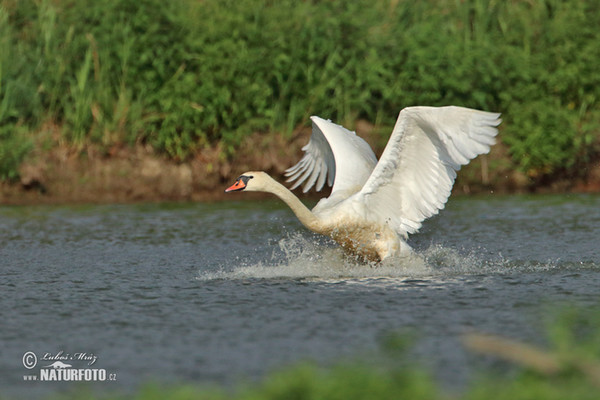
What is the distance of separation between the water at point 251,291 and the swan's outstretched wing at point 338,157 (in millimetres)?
873

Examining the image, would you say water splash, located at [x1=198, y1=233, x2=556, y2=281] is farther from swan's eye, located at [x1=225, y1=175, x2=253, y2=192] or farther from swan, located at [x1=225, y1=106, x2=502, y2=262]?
swan's eye, located at [x1=225, y1=175, x2=253, y2=192]

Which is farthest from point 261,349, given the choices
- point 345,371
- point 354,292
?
point 354,292

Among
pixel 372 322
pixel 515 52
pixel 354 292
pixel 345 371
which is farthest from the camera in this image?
pixel 515 52

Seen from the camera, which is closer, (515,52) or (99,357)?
(99,357)

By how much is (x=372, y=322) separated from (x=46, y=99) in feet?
35.8

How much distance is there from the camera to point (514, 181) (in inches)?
717

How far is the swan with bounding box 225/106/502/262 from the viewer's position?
10.4m

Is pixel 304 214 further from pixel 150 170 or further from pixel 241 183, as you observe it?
pixel 150 170

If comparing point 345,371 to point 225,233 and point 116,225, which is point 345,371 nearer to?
point 225,233

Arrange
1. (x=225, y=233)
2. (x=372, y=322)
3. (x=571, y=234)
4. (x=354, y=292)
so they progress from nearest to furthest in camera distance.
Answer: (x=372, y=322) < (x=354, y=292) < (x=571, y=234) < (x=225, y=233)

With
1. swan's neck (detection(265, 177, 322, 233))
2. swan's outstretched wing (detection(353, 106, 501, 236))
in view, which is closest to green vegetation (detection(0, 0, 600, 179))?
swan's outstretched wing (detection(353, 106, 501, 236))

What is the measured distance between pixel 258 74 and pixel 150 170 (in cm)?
246

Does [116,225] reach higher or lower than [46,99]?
lower

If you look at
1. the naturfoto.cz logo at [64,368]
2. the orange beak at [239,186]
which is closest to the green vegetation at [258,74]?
the orange beak at [239,186]
